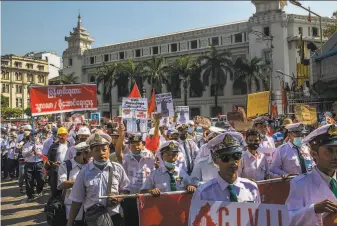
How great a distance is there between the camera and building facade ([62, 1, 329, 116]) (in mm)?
49656

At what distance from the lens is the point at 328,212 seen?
253cm

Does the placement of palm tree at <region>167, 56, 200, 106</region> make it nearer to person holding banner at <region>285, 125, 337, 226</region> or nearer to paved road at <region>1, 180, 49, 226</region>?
paved road at <region>1, 180, 49, 226</region>

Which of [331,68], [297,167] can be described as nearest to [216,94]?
[331,68]

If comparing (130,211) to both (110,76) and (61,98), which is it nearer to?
(61,98)

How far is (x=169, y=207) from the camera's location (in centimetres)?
445

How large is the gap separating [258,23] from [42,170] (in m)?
45.3

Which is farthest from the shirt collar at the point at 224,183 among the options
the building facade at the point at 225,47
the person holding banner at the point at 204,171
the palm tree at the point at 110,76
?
the palm tree at the point at 110,76

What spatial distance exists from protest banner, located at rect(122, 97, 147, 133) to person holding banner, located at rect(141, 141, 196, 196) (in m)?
4.23

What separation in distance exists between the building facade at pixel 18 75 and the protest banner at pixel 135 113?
314 feet

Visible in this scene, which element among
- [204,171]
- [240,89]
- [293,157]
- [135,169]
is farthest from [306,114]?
[240,89]

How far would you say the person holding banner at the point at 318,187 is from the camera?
2.64m

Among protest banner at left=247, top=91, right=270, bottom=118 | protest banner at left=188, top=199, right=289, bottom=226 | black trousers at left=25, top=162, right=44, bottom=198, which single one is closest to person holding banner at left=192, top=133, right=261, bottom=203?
protest banner at left=188, top=199, right=289, bottom=226

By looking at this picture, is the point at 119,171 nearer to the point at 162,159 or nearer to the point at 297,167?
the point at 162,159

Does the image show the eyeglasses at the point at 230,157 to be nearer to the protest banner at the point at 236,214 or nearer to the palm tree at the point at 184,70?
the protest banner at the point at 236,214
